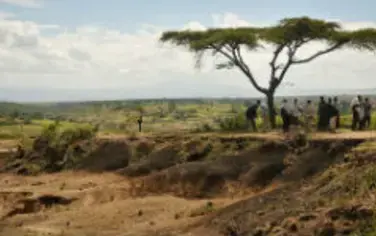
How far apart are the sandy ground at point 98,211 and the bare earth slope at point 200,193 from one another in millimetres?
34

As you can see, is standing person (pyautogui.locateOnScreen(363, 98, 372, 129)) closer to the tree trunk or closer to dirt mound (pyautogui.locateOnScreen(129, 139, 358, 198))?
the tree trunk

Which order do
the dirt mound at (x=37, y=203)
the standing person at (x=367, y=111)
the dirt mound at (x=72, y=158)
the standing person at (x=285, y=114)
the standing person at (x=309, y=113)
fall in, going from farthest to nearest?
the dirt mound at (x=72, y=158) → the standing person at (x=309, y=113) → the standing person at (x=367, y=111) → the standing person at (x=285, y=114) → the dirt mound at (x=37, y=203)

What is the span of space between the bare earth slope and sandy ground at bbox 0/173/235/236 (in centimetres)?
3

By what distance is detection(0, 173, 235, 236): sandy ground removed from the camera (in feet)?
59.9

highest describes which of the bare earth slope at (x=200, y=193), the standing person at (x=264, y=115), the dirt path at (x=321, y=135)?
the standing person at (x=264, y=115)

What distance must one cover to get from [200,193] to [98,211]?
361 centimetres

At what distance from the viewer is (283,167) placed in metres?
22.0

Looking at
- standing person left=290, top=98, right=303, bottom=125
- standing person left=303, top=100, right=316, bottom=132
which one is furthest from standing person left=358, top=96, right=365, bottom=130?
standing person left=290, top=98, right=303, bottom=125

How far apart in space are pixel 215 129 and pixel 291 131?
6051mm

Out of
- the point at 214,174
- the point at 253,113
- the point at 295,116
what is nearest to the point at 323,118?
the point at 295,116

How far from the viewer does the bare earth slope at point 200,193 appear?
1557 centimetres

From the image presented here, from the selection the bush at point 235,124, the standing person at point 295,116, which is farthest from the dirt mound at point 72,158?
the standing person at point 295,116

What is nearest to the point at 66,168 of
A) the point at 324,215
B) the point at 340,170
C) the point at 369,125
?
the point at 369,125

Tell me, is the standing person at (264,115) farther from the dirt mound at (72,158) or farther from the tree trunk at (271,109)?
the dirt mound at (72,158)
